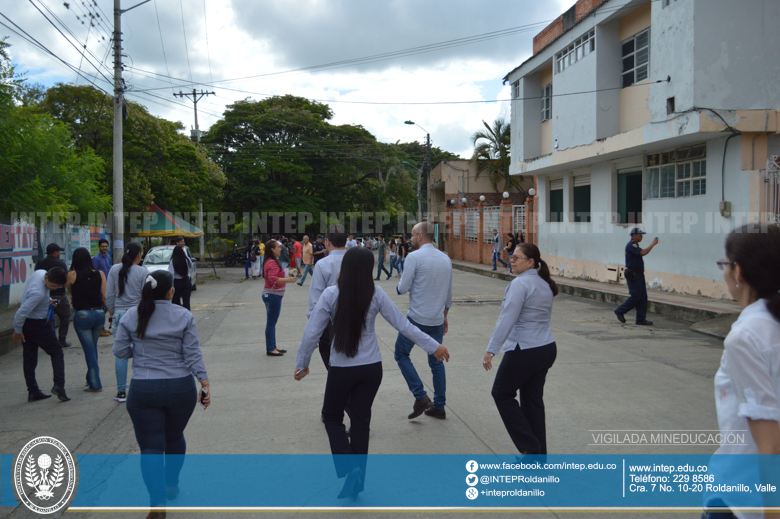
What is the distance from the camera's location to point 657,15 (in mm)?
13906

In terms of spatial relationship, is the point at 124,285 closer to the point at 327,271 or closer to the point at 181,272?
the point at 327,271

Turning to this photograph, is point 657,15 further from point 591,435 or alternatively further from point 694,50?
point 591,435

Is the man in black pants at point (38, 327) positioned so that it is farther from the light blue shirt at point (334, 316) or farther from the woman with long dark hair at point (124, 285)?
the light blue shirt at point (334, 316)

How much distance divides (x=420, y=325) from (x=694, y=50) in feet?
35.4

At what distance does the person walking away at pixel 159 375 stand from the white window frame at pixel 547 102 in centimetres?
2026

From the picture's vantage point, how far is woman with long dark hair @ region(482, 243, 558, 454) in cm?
416

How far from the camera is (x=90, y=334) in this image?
22.5ft

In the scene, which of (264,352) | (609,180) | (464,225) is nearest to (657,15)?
(609,180)

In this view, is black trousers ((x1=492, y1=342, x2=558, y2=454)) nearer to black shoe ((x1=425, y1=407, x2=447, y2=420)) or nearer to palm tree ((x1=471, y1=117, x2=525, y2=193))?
black shoe ((x1=425, y1=407, x2=447, y2=420))

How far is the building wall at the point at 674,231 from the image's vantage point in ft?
42.0

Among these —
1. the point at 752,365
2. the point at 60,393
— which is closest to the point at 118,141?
the point at 60,393

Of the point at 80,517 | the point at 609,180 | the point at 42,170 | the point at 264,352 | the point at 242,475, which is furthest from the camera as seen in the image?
the point at 609,180

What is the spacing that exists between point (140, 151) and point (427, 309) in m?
21.4

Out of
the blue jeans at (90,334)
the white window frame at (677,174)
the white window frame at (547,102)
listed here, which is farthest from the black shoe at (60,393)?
the white window frame at (547,102)
